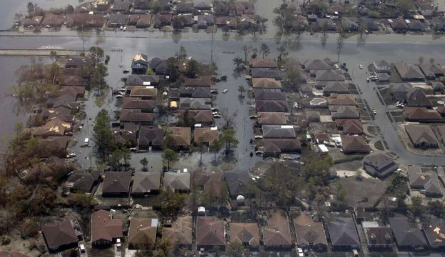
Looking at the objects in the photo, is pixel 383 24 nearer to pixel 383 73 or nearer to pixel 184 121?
pixel 383 73

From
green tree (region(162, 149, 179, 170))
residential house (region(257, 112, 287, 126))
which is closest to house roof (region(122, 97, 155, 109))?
green tree (region(162, 149, 179, 170))

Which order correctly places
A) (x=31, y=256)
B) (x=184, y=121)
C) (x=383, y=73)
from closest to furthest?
(x=31, y=256) → (x=184, y=121) → (x=383, y=73)

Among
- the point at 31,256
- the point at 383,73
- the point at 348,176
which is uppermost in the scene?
the point at 383,73

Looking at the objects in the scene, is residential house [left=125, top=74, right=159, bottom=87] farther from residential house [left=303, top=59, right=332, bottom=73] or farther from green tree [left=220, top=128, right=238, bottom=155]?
residential house [left=303, top=59, right=332, bottom=73]

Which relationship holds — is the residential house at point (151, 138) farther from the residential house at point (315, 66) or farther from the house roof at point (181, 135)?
the residential house at point (315, 66)

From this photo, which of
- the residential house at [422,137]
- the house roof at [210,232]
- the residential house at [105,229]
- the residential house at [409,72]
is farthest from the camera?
the residential house at [409,72]

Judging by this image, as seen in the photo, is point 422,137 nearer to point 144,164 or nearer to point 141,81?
point 144,164

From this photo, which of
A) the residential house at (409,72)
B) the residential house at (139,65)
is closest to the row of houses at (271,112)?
the residential house at (139,65)

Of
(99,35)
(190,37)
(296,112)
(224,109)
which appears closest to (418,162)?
(296,112)

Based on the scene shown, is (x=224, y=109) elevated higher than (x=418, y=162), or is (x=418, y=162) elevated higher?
(x=224, y=109)
